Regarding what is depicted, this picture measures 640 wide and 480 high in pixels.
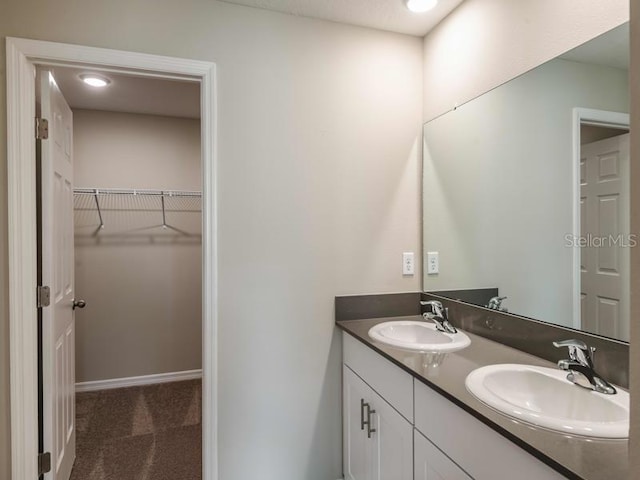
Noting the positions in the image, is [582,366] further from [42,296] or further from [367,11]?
[42,296]

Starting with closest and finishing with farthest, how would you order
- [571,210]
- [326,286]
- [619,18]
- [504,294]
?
1. [619,18]
2. [571,210]
3. [504,294]
4. [326,286]

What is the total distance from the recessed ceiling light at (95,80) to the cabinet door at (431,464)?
273 cm

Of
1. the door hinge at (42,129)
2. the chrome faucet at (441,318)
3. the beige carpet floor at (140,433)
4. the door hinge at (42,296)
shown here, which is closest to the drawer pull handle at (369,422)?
the chrome faucet at (441,318)

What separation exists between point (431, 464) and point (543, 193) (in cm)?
104

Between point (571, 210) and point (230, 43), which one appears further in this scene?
point (230, 43)

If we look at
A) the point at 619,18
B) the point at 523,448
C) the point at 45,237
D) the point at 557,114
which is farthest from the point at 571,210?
the point at 45,237

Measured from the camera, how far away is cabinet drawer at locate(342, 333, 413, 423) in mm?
1291

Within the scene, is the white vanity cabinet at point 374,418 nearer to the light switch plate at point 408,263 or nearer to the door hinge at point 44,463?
the light switch plate at point 408,263

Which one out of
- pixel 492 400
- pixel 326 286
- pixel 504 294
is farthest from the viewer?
pixel 326 286

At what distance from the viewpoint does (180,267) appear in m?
3.36

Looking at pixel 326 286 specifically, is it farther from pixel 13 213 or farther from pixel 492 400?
pixel 13 213

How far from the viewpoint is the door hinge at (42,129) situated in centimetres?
158

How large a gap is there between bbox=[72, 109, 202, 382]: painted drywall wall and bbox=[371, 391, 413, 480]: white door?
234cm

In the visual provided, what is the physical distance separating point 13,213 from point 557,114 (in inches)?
83.7
